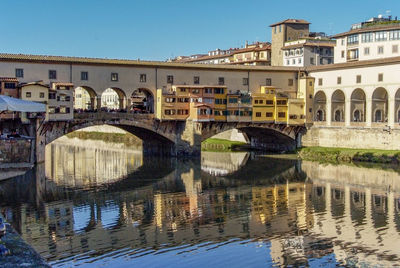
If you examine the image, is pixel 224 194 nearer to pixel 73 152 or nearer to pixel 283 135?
pixel 283 135

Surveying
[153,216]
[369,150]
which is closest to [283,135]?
[369,150]

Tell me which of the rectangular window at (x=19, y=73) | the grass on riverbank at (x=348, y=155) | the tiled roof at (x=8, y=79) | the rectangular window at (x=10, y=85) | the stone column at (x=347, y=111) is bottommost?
the grass on riverbank at (x=348, y=155)

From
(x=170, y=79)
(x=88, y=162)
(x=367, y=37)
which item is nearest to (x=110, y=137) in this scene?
(x=88, y=162)

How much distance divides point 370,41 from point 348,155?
79.3 ft

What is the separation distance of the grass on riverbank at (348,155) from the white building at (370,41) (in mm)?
20118

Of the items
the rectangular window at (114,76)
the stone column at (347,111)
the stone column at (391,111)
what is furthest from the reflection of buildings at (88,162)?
the stone column at (391,111)

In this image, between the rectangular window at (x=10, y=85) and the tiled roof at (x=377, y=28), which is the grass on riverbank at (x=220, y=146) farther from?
the rectangular window at (x=10, y=85)

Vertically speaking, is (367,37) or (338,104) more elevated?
(367,37)

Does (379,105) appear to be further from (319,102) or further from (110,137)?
(110,137)

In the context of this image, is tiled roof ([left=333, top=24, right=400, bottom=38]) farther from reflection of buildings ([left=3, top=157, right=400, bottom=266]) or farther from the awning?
the awning

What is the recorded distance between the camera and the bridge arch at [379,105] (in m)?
60.6

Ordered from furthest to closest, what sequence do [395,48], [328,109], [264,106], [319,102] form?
1. [395,48]
2. [319,102]
3. [328,109]
4. [264,106]

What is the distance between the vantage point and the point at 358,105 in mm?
62906

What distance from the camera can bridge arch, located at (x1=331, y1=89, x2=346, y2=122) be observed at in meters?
63.9
